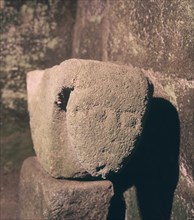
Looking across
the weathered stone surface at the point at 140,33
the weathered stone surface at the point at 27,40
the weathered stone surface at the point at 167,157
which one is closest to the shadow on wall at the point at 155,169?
the weathered stone surface at the point at 167,157

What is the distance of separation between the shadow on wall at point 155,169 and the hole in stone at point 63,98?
0.77 ft

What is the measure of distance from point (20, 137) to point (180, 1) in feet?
2.44

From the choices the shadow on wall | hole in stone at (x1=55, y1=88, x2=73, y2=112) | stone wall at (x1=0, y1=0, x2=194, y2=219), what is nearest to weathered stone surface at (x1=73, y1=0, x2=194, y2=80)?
stone wall at (x1=0, y1=0, x2=194, y2=219)

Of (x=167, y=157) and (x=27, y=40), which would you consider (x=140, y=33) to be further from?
(x=27, y=40)

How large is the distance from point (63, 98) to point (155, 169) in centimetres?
33

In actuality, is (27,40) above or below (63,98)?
above

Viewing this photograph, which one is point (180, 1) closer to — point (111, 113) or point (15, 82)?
point (111, 113)

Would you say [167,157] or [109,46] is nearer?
[167,157]

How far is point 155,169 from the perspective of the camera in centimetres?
112

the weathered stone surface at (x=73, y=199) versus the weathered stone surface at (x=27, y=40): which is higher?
the weathered stone surface at (x=27, y=40)

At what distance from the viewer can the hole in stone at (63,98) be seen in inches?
37.3

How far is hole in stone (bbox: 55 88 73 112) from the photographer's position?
95 cm

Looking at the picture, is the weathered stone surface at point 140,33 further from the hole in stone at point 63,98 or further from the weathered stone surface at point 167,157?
the hole in stone at point 63,98

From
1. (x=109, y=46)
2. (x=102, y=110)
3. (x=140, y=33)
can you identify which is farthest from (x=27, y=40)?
(x=102, y=110)
